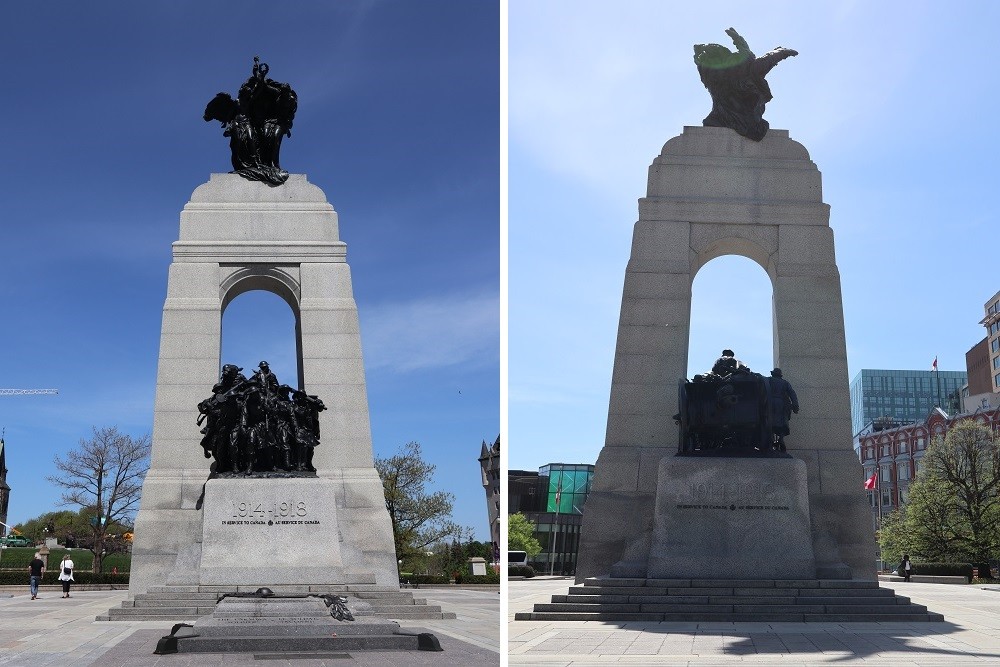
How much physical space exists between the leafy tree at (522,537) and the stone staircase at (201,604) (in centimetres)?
5246

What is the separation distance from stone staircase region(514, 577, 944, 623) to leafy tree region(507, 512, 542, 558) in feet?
178

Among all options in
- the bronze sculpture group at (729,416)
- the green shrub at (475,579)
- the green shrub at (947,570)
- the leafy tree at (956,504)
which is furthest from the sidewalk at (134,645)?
the leafy tree at (956,504)

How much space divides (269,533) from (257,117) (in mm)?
12995

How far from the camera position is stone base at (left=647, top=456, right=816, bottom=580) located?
2070 cm

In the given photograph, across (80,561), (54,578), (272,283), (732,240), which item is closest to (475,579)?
(54,578)

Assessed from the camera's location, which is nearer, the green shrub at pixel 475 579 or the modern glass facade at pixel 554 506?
the green shrub at pixel 475 579

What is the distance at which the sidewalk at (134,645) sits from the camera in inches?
516

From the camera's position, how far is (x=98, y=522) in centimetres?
5416

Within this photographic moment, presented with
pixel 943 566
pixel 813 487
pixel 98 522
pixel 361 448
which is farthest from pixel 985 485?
pixel 98 522

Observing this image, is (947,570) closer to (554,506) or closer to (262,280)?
(554,506)

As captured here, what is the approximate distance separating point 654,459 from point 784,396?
3.30 metres

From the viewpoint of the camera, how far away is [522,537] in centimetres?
7388

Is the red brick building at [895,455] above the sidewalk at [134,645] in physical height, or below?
above

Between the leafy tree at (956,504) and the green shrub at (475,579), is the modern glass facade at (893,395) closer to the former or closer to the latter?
the leafy tree at (956,504)
